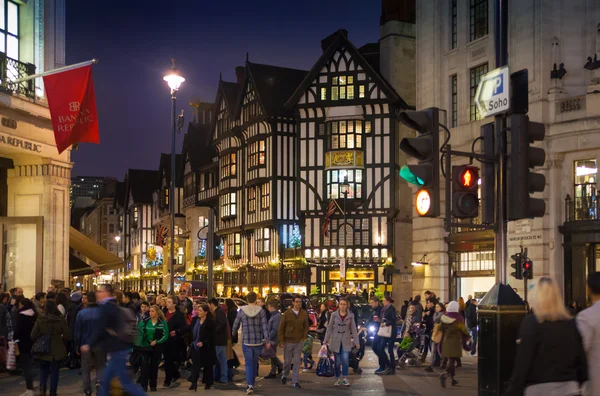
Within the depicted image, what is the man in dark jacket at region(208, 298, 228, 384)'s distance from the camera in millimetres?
16203

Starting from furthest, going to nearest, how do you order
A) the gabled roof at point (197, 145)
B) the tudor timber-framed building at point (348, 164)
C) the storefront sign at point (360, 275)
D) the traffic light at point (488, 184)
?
the gabled roof at point (197, 145)
the storefront sign at point (360, 275)
the tudor timber-framed building at point (348, 164)
the traffic light at point (488, 184)

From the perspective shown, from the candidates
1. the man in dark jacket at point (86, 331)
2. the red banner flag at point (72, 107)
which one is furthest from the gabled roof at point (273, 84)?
the man in dark jacket at point (86, 331)

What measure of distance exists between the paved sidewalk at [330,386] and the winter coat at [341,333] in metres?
0.79

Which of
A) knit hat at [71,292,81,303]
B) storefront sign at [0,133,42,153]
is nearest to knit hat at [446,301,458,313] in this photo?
knit hat at [71,292,81,303]

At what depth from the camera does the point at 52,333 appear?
13.9 m

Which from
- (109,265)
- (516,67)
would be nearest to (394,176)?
(516,67)

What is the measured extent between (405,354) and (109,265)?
11.2 metres

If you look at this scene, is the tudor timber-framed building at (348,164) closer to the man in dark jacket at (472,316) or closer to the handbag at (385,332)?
the man in dark jacket at (472,316)

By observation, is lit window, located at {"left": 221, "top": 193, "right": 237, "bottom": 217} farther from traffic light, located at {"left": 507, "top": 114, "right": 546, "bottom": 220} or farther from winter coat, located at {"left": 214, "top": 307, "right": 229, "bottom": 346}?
traffic light, located at {"left": 507, "top": 114, "right": 546, "bottom": 220}

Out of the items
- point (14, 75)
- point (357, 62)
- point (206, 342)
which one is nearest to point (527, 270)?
point (206, 342)

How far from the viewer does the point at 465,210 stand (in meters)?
9.65

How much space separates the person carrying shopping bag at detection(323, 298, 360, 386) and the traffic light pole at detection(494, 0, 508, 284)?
6.77 m

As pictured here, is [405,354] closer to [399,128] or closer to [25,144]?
[25,144]

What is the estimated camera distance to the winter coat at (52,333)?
45.0 feet
